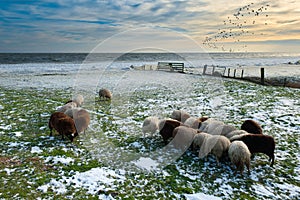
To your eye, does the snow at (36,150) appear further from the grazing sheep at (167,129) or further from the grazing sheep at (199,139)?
the grazing sheep at (199,139)

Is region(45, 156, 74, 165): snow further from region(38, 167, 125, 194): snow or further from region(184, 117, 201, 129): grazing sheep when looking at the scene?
region(184, 117, 201, 129): grazing sheep

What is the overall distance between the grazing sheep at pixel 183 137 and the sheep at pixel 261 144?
191 centimetres

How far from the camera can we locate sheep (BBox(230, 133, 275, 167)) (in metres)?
7.37

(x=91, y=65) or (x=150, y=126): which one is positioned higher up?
(x=91, y=65)

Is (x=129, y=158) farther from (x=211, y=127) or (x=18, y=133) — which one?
(x=18, y=133)

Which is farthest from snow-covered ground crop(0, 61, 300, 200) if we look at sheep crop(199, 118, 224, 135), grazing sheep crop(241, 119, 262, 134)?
sheep crop(199, 118, 224, 135)

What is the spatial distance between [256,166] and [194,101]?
29.6 feet

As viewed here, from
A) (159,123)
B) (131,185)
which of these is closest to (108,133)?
(159,123)

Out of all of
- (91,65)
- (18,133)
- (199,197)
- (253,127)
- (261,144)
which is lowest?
(199,197)

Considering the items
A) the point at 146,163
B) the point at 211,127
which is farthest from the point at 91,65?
the point at 146,163

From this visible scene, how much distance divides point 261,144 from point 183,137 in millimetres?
2762

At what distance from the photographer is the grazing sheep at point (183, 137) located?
27.3 ft

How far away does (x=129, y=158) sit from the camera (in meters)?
7.77

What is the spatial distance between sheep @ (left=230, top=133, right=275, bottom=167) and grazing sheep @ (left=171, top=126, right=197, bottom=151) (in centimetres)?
191
